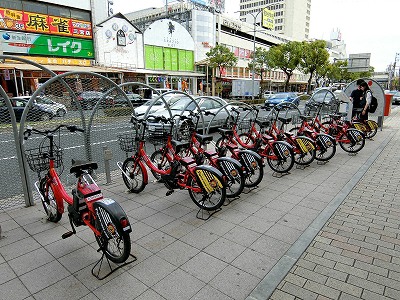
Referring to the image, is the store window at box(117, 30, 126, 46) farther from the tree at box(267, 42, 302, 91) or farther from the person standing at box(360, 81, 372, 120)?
the person standing at box(360, 81, 372, 120)

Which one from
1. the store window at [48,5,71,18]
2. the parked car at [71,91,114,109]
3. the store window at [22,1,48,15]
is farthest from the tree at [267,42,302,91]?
the parked car at [71,91,114,109]

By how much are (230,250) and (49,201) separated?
2.47m

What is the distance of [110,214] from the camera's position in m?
2.69

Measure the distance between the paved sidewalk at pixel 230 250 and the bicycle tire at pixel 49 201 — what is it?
13 centimetres

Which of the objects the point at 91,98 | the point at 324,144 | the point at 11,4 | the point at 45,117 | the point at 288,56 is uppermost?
the point at 11,4

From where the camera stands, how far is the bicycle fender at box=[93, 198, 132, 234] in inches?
105

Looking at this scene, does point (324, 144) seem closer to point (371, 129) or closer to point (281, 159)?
point (281, 159)

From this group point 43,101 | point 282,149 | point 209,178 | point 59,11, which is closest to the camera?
point 209,178

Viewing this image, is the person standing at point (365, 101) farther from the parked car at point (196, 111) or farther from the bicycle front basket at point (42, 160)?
the bicycle front basket at point (42, 160)

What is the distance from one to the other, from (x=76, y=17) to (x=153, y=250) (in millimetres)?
25888

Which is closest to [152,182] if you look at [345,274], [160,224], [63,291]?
[160,224]

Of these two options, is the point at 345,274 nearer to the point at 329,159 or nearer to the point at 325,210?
the point at 325,210

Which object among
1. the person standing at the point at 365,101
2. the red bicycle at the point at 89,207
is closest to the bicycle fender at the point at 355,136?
the person standing at the point at 365,101

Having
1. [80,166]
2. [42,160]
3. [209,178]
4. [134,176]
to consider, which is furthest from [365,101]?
[42,160]
